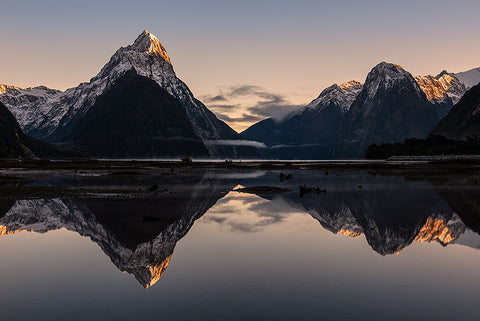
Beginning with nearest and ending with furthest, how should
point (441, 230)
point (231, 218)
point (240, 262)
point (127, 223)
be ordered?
point (240, 262) < point (441, 230) < point (127, 223) < point (231, 218)

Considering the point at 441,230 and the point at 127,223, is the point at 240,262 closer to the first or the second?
the point at 127,223

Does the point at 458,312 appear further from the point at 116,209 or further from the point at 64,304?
the point at 116,209

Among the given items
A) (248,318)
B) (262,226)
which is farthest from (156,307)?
(262,226)

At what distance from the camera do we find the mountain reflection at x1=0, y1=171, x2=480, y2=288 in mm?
28844

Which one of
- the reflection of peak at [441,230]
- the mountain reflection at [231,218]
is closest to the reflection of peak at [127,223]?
the mountain reflection at [231,218]

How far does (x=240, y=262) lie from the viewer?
24328 mm

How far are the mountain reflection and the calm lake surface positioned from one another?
0.60 feet

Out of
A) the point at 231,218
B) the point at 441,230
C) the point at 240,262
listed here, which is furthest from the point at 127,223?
the point at 441,230

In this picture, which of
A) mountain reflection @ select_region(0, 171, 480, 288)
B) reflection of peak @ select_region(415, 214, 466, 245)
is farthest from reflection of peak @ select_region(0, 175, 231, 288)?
reflection of peak @ select_region(415, 214, 466, 245)

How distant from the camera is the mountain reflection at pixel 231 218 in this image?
2884 centimetres

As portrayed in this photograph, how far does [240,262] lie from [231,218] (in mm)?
17601

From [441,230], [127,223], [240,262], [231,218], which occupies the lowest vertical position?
[240,262]

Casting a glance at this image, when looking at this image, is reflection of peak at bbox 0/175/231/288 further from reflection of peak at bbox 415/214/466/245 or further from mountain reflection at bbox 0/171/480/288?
reflection of peak at bbox 415/214/466/245

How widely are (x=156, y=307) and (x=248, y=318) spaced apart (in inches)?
157
